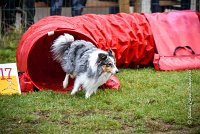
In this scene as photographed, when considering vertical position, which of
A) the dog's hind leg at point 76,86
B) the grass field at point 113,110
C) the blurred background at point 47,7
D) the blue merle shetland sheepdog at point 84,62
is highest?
the blurred background at point 47,7

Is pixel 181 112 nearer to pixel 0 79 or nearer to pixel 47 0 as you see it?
pixel 0 79

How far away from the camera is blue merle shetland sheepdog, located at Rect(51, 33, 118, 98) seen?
7.60 meters

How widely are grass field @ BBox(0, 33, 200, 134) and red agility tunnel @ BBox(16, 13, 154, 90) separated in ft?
2.77

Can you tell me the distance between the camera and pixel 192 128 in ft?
20.6

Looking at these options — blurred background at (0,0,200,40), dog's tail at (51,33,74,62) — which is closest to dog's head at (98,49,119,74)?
dog's tail at (51,33,74,62)

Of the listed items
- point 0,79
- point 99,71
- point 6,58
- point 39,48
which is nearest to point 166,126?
point 99,71

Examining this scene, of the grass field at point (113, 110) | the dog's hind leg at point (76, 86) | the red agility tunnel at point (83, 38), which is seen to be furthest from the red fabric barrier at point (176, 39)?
the dog's hind leg at point (76, 86)

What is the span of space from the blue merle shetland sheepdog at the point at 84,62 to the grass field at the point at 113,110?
22 centimetres

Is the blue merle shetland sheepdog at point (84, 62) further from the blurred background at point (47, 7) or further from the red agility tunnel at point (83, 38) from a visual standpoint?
the blurred background at point (47, 7)

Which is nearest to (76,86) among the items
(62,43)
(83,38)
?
(62,43)

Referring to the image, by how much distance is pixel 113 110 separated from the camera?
714 cm

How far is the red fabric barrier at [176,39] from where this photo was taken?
392 inches

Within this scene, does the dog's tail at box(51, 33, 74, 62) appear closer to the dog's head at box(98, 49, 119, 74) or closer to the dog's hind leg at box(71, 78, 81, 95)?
the dog's hind leg at box(71, 78, 81, 95)

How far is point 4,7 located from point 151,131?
6.68 meters
